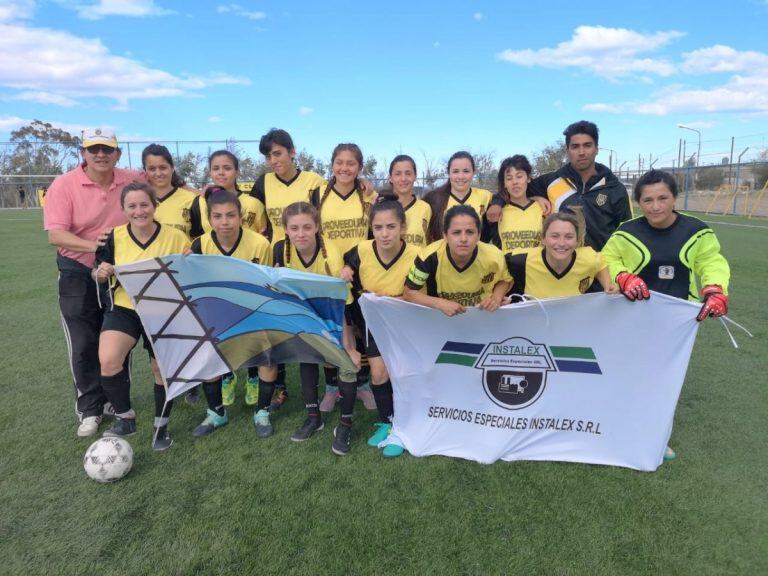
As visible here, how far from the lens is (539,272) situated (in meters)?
3.36

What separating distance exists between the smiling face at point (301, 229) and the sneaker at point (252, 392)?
141cm

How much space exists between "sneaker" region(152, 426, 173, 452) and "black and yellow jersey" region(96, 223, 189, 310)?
0.90 meters

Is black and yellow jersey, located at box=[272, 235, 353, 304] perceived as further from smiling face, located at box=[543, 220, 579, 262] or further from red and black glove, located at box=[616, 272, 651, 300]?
red and black glove, located at box=[616, 272, 651, 300]

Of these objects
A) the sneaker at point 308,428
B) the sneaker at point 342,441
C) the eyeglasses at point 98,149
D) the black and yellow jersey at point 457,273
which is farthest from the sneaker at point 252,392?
the eyeglasses at point 98,149

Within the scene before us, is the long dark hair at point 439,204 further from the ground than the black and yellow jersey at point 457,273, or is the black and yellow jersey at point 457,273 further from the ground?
the long dark hair at point 439,204

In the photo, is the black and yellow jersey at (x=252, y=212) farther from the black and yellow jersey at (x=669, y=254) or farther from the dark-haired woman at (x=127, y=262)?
the black and yellow jersey at (x=669, y=254)

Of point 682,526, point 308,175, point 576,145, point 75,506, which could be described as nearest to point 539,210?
point 576,145

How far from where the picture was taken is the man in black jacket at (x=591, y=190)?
158 inches

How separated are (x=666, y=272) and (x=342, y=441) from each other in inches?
96.1

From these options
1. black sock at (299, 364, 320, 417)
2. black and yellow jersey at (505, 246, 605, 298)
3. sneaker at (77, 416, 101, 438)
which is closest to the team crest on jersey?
black and yellow jersey at (505, 246, 605, 298)

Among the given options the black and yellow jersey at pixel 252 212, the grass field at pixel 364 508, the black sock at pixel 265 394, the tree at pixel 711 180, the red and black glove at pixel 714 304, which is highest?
the tree at pixel 711 180

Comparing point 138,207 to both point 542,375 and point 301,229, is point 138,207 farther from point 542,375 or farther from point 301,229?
point 542,375

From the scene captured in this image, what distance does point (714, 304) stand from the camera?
2930 millimetres

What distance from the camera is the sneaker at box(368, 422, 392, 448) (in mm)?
3543
